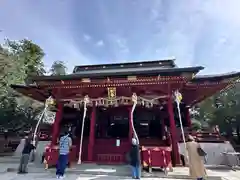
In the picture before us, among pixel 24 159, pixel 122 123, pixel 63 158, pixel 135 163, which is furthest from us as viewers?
pixel 122 123

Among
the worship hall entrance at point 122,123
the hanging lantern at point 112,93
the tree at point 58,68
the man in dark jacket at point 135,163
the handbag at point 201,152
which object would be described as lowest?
the man in dark jacket at point 135,163

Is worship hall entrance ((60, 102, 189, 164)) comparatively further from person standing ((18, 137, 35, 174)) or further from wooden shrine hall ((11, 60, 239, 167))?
person standing ((18, 137, 35, 174))

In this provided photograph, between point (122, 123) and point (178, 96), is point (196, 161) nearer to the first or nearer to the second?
point (178, 96)

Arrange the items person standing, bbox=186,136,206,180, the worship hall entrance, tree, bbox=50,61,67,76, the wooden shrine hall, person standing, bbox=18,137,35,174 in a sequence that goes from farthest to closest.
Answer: tree, bbox=50,61,67,76
the worship hall entrance
the wooden shrine hall
person standing, bbox=18,137,35,174
person standing, bbox=186,136,206,180

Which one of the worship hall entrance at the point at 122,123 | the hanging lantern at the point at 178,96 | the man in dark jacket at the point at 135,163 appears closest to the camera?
the man in dark jacket at the point at 135,163

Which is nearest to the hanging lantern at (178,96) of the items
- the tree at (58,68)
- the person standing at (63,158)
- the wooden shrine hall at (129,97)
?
the wooden shrine hall at (129,97)

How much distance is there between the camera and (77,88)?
8.94 m

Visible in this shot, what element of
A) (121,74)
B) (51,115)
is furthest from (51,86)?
(51,115)

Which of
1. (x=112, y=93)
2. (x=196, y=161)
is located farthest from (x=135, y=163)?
(x=112, y=93)

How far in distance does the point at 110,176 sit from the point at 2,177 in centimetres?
372

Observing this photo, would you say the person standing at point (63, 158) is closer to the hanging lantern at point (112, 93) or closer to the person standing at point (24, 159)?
the person standing at point (24, 159)

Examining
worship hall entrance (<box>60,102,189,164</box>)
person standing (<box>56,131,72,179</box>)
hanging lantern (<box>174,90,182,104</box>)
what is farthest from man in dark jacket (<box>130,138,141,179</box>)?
worship hall entrance (<box>60,102,189,164</box>)

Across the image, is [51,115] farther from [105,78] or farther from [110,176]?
[110,176]

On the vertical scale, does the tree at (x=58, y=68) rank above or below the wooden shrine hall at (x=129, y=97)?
above
